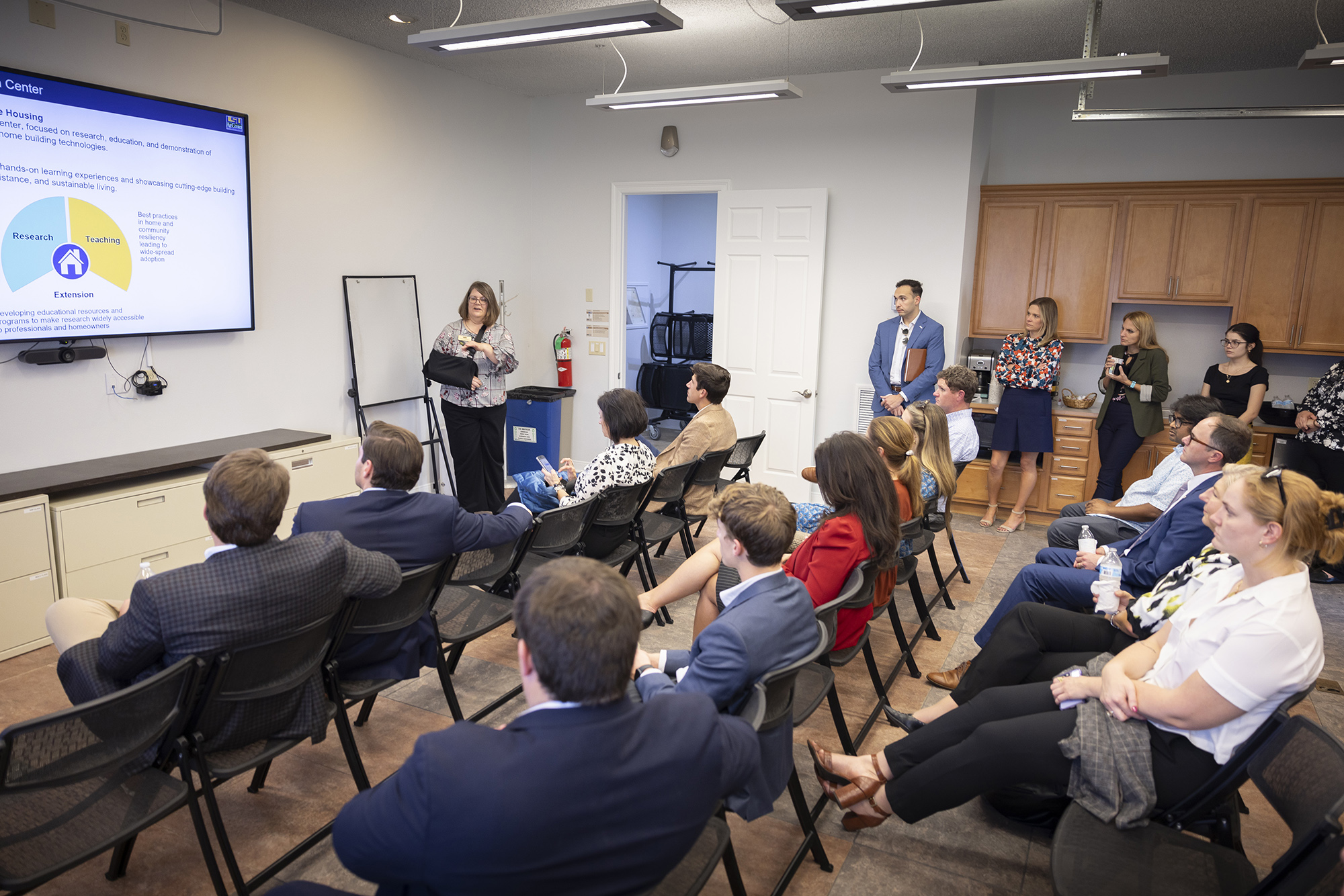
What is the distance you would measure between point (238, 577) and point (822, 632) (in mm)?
1385

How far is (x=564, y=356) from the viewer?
7.36 metres

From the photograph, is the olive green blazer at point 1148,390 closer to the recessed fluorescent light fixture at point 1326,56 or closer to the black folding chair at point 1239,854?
the recessed fluorescent light fixture at point 1326,56

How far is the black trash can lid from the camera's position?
6.89 m

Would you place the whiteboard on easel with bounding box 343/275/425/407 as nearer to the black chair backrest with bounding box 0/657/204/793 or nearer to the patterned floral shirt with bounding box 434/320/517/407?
the patterned floral shirt with bounding box 434/320/517/407

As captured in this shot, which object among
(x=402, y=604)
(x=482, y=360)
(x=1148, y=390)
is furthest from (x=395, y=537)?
(x=1148, y=390)

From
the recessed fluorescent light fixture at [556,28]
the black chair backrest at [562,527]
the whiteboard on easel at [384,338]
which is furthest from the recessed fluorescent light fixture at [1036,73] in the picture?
the whiteboard on easel at [384,338]

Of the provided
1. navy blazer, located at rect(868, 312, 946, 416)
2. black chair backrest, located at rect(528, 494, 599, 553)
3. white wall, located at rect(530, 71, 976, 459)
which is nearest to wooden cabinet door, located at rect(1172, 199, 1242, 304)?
white wall, located at rect(530, 71, 976, 459)

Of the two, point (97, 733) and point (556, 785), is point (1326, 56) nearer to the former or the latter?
point (556, 785)

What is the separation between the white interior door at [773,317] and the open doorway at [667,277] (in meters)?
2.13

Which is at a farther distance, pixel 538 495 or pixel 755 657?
pixel 538 495

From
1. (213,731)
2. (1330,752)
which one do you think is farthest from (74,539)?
(1330,752)

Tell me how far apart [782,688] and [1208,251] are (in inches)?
224

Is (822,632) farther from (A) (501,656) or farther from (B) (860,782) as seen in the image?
(A) (501,656)

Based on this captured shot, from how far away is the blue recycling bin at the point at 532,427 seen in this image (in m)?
6.90
